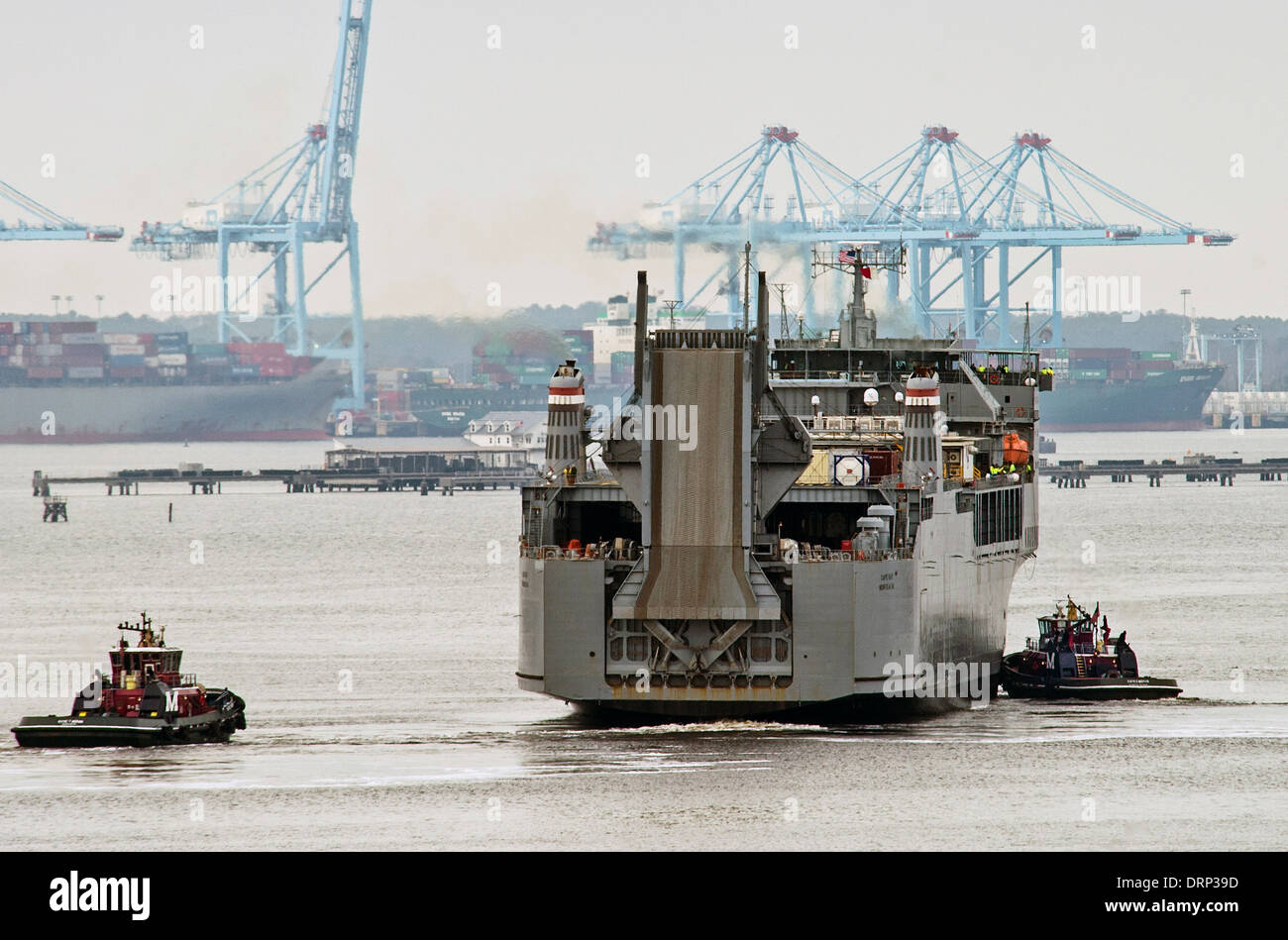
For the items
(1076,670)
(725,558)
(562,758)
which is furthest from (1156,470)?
(562,758)

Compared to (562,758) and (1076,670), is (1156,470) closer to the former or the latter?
(1076,670)

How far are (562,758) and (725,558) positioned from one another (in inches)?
225

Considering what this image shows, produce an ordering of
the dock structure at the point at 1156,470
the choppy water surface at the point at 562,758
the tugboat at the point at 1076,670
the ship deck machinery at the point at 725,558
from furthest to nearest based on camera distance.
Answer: the dock structure at the point at 1156,470 < the tugboat at the point at 1076,670 < the ship deck machinery at the point at 725,558 < the choppy water surface at the point at 562,758

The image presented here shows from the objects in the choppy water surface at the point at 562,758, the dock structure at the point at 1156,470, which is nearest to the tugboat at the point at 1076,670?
the choppy water surface at the point at 562,758

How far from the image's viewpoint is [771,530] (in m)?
54.3

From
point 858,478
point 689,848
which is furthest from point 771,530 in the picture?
point 689,848

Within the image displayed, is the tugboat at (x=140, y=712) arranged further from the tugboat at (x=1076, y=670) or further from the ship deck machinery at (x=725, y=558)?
the tugboat at (x=1076, y=670)

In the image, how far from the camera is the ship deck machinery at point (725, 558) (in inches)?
1960

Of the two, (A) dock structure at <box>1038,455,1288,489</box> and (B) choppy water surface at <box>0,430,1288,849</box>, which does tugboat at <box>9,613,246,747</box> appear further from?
(A) dock structure at <box>1038,455,1288,489</box>

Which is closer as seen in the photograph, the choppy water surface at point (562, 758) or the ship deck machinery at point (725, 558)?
the choppy water surface at point (562, 758)

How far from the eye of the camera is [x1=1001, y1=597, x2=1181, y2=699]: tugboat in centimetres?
6022

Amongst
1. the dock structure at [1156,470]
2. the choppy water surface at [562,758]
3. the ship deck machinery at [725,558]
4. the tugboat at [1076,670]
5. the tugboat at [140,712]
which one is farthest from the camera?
the dock structure at [1156,470]

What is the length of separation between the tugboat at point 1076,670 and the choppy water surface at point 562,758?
167cm
